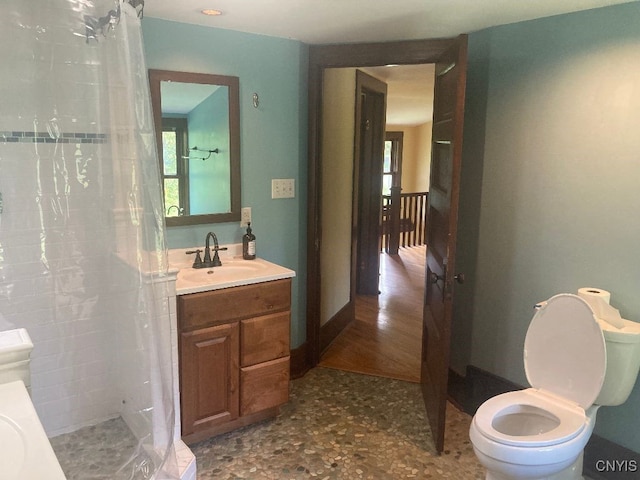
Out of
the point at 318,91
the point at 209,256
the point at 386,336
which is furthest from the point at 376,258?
the point at 209,256

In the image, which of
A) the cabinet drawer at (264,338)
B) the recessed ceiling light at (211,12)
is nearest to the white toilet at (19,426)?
the cabinet drawer at (264,338)

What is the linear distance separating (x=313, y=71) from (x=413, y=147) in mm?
6561

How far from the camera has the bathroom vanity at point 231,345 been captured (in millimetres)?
2260

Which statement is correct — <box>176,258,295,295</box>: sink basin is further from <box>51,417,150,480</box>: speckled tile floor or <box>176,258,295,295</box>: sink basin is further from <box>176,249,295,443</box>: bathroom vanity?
<box>51,417,150,480</box>: speckled tile floor

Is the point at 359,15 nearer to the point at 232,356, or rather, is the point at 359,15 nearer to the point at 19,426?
the point at 232,356

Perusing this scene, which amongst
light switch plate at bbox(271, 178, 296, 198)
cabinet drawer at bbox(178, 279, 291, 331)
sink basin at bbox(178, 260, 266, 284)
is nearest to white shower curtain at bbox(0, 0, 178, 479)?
cabinet drawer at bbox(178, 279, 291, 331)

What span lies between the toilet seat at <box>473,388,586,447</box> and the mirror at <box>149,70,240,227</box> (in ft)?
5.46

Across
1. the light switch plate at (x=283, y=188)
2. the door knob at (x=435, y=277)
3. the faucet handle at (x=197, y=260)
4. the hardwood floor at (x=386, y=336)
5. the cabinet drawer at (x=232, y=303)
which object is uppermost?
the light switch plate at (x=283, y=188)

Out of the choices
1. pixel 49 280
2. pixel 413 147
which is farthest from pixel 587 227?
pixel 413 147

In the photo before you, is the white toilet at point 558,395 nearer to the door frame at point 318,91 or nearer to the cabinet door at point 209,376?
the cabinet door at point 209,376

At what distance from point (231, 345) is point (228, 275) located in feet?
1.23

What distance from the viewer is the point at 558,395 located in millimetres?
2059

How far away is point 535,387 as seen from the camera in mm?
2143

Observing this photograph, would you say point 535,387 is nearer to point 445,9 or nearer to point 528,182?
point 528,182
